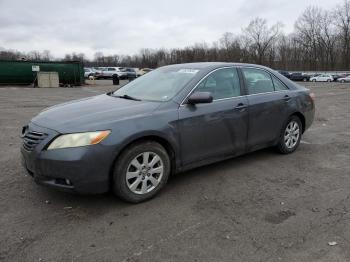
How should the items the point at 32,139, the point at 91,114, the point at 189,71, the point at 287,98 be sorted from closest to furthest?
the point at 32,139, the point at 91,114, the point at 189,71, the point at 287,98

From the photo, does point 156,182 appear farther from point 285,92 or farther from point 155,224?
point 285,92

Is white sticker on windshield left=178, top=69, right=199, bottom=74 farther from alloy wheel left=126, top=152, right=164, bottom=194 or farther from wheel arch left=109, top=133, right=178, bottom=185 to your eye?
alloy wheel left=126, top=152, right=164, bottom=194

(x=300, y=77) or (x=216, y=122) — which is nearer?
(x=216, y=122)

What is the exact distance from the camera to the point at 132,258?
282 centimetres

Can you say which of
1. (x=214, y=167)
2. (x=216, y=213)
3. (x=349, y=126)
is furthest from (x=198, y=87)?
(x=349, y=126)

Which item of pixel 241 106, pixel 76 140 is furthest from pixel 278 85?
pixel 76 140

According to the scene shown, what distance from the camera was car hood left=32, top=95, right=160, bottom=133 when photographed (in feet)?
11.7

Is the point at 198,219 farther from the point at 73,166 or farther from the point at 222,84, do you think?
the point at 222,84

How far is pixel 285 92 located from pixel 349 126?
12.7 ft

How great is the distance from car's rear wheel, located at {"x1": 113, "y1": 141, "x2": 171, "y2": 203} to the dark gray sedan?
0.01 metres

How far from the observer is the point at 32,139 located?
3.67 metres

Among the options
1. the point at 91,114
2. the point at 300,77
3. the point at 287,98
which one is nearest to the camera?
the point at 91,114

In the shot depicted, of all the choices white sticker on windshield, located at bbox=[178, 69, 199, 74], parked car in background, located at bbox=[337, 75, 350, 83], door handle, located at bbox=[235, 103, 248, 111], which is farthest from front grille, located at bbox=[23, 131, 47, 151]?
parked car in background, located at bbox=[337, 75, 350, 83]

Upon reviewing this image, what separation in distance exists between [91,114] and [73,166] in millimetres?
669
